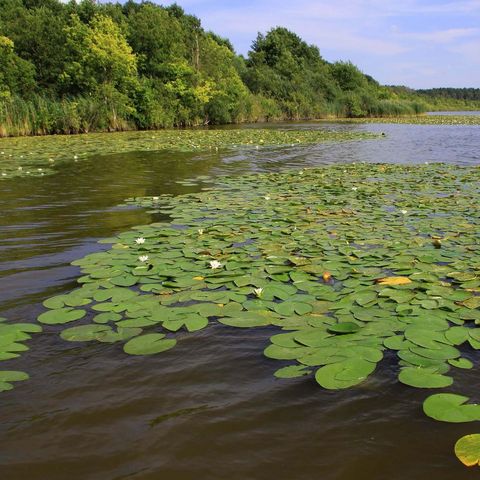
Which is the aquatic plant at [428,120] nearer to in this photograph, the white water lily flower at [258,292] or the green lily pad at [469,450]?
the white water lily flower at [258,292]

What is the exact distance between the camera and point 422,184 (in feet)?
24.5

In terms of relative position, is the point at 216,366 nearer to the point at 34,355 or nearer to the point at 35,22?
the point at 34,355

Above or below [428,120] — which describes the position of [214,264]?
below

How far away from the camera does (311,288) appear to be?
3160 millimetres

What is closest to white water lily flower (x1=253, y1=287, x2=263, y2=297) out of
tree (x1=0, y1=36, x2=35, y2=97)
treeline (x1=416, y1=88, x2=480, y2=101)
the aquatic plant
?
tree (x1=0, y1=36, x2=35, y2=97)

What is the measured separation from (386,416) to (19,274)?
115 inches

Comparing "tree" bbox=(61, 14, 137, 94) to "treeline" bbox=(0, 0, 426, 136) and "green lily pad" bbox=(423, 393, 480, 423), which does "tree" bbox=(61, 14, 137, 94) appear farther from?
"green lily pad" bbox=(423, 393, 480, 423)

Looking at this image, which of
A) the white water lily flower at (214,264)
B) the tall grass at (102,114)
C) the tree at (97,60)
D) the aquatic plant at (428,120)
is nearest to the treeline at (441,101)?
the aquatic plant at (428,120)

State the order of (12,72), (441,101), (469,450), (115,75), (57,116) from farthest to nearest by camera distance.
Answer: (441,101) → (115,75) → (12,72) → (57,116) → (469,450)

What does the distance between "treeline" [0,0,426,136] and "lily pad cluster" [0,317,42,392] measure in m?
17.7

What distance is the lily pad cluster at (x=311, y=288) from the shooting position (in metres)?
2.28

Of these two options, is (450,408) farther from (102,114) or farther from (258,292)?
(102,114)

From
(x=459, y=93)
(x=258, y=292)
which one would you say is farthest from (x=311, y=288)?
(x=459, y=93)

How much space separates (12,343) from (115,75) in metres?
24.9
